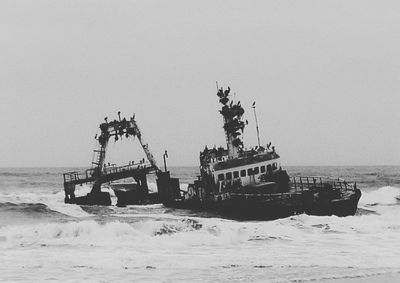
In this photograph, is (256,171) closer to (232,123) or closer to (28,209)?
(232,123)

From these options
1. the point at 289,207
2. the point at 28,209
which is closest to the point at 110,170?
the point at 28,209

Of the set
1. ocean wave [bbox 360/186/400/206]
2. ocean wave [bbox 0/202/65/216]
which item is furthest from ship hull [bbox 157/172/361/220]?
ocean wave [bbox 360/186/400/206]

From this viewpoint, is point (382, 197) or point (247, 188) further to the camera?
point (382, 197)

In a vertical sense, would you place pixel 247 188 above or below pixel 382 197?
above

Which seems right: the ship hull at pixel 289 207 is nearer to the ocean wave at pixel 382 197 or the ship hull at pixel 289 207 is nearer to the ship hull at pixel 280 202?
the ship hull at pixel 280 202

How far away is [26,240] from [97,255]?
5.16 metres

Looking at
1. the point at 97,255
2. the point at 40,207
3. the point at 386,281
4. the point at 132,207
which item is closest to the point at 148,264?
the point at 97,255

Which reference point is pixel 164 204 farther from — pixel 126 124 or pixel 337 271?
pixel 337 271

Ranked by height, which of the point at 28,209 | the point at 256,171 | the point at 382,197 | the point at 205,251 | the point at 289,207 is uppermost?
the point at 256,171

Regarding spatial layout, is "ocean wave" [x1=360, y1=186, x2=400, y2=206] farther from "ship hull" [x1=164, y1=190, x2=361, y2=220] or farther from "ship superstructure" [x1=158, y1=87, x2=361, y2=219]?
"ship hull" [x1=164, y1=190, x2=361, y2=220]

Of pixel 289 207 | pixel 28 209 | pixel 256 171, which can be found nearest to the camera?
pixel 289 207

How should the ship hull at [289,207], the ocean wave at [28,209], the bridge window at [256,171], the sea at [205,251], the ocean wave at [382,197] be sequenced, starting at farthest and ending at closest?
the ocean wave at [382,197] → the ocean wave at [28,209] → the bridge window at [256,171] → the ship hull at [289,207] → the sea at [205,251]

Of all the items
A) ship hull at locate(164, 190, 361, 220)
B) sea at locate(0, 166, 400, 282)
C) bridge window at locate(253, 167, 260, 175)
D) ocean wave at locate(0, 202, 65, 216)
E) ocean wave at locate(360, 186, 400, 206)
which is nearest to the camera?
sea at locate(0, 166, 400, 282)

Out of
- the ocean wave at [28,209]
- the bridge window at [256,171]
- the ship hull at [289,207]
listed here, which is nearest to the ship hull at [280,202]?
the ship hull at [289,207]
